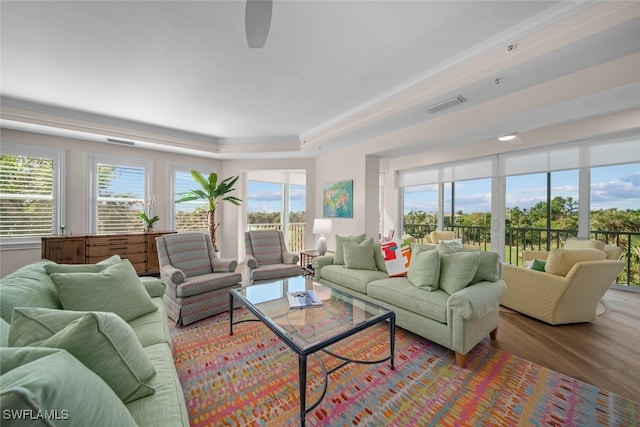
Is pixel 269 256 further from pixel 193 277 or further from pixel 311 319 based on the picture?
pixel 311 319

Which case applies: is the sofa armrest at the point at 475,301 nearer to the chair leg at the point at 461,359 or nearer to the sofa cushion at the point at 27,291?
the chair leg at the point at 461,359

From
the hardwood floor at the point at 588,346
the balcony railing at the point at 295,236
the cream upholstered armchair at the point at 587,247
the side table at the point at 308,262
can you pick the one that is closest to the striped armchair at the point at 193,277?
the side table at the point at 308,262

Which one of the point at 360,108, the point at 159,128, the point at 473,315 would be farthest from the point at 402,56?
the point at 159,128

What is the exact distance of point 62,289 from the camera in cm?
156

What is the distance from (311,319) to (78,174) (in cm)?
497

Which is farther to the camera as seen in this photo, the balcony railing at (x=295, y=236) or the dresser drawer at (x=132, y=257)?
the balcony railing at (x=295, y=236)

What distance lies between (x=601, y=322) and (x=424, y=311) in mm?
2384

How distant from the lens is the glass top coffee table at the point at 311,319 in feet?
5.27

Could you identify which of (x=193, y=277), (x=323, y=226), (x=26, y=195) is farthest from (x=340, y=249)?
(x=26, y=195)

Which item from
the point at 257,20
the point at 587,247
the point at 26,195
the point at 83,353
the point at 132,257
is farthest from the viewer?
the point at 132,257

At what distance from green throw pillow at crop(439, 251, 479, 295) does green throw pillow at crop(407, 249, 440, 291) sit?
0.29ft

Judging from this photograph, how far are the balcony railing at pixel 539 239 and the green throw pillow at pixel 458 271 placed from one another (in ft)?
11.3

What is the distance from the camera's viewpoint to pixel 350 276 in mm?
3199

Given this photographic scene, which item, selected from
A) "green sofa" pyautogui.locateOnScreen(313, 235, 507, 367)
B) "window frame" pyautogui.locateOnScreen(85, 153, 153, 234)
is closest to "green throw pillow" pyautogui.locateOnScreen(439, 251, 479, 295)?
"green sofa" pyautogui.locateOnScreen(313, 235, 507, 367)
